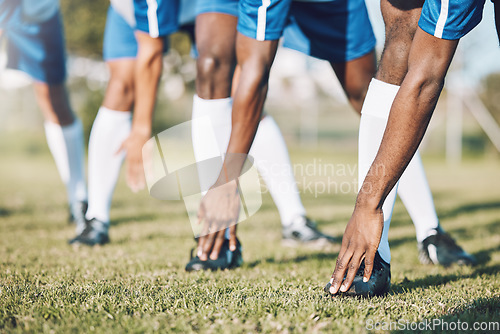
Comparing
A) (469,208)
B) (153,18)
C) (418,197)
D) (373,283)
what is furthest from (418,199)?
(469,208)

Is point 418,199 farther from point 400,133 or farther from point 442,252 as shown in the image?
point 400,133

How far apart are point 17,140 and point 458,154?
52.7ft

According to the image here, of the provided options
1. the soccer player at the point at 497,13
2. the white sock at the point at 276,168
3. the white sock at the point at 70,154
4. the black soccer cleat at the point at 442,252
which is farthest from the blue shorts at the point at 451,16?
the white sock at the point at 70,154

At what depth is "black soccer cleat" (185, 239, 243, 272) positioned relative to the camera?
2.40 meters

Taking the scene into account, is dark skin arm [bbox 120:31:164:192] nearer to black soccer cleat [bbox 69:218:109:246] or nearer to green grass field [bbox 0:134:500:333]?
green grass field [bbox 0:134:500:333]

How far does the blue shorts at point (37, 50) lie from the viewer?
12.9 feet

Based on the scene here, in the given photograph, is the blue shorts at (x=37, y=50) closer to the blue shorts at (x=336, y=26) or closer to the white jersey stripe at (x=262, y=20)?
the blue shorts at (x=336, y=26)

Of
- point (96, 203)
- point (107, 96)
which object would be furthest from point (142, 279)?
point (107, 96)

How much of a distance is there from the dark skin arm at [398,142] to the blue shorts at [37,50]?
10.4 feet

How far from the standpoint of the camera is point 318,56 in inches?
123

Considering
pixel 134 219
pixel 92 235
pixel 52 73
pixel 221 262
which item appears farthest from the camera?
pixel 134 219

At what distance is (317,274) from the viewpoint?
2.38 metres
